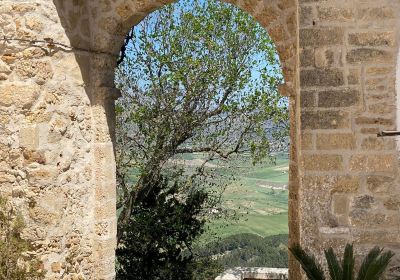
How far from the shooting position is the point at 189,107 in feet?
28.8

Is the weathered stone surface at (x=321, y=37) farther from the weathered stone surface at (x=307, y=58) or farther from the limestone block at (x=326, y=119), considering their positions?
the limestone block at (x=326, y=119)

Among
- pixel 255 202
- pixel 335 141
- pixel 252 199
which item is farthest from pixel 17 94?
pixel 255 202

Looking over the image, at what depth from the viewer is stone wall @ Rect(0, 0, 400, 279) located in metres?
4.01

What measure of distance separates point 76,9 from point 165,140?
3.65 metres

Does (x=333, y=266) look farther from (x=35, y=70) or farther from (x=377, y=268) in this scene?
(x=35, y=70)

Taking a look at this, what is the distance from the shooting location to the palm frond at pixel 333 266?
12.1ft

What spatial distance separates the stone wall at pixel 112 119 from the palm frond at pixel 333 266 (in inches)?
10.4

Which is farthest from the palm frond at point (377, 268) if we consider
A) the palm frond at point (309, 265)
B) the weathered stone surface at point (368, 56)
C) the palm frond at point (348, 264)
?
the weathered stone surface at point (368, 56)

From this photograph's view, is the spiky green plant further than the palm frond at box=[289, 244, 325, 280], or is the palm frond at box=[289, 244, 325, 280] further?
the palm frond at box=[289, 244, 325, 280]

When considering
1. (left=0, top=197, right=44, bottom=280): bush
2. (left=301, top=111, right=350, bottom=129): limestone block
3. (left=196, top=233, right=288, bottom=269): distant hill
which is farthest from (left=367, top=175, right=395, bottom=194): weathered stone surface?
(left=196, top=233, right=288, bottom=269): distant hill

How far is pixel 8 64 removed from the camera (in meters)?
4.85

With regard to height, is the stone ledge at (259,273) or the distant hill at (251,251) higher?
the stone ledge at (259,273)

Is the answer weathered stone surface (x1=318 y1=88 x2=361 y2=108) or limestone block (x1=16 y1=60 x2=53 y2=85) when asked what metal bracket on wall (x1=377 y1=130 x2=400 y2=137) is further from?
limestone block (x1=16 y1=60 x2=53 y2=85)

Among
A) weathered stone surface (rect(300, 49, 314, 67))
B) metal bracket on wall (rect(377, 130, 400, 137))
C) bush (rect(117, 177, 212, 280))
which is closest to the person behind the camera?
metal bracket on wall (rect(377, 130, 400, 137))
